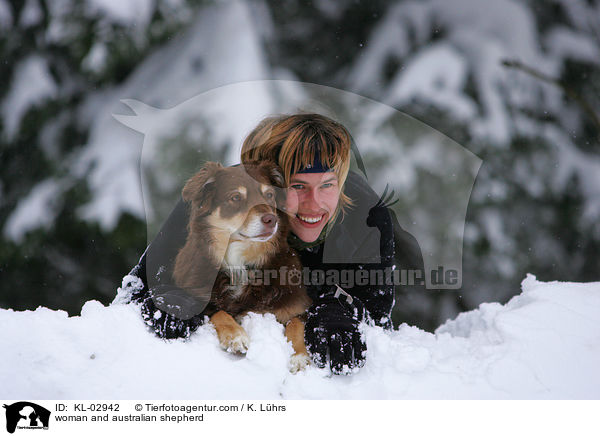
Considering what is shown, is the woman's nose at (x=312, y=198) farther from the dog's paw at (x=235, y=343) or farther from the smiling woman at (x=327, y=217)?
the dog's paw at (x=235, y=343)

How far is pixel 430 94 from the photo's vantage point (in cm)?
294

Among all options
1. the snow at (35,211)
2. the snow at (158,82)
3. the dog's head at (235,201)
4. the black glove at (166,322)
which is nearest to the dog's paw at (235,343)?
the black glove at (166,322)

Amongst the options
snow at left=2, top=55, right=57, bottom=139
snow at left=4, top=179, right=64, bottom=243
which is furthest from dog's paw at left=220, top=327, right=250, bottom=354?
snow at left=2, top=55, right=57, bottom=139

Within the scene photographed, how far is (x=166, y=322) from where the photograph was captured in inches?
64.8

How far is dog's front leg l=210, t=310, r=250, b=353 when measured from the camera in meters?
1.64

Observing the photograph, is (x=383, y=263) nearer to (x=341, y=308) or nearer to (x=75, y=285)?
(x=341, y=308)

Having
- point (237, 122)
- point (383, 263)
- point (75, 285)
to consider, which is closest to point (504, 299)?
point (383, 263)

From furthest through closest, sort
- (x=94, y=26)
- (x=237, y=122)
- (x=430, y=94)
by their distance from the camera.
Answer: (x=430, y=94) < (x=94, y=26) < (x=237, y=122)

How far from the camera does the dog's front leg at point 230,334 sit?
1.64 meters

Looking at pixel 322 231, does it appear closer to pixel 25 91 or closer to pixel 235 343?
pixel 235 343

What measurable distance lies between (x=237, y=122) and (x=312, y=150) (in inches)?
28.1

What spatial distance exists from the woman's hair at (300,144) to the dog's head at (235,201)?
133mm
